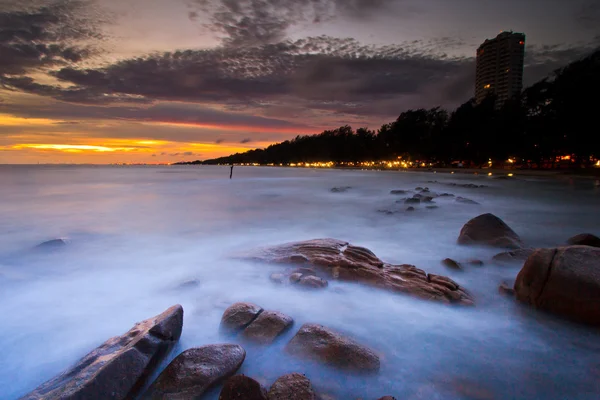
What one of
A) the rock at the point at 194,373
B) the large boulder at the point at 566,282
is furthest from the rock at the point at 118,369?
the large boulder at the point at 566,282

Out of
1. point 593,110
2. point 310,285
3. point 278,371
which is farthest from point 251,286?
point 593,110

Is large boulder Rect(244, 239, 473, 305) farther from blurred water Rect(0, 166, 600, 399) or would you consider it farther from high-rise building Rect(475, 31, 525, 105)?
high-rise building Rect(475, 31, 525, 105)

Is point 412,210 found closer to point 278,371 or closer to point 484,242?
point 484,242

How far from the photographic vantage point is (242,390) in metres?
2.24

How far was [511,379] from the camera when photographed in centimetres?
285

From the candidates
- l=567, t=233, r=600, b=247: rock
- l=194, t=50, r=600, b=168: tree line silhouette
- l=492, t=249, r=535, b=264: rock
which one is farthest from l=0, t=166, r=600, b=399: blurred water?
l=194, t=50, r=600, b=168: tree line silhouette

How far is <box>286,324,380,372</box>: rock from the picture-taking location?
2855 millimetres

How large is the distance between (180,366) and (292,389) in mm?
967

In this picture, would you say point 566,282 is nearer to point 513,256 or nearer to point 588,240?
point 513,256

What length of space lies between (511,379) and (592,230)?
33.4 feet

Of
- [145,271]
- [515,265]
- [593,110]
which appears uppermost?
[593,110]

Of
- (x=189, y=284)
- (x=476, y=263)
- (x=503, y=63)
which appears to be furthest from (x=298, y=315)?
(x=503, y=63)

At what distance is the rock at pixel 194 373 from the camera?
7.82ft

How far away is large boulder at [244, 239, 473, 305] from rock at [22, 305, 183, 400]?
9.54 feet
